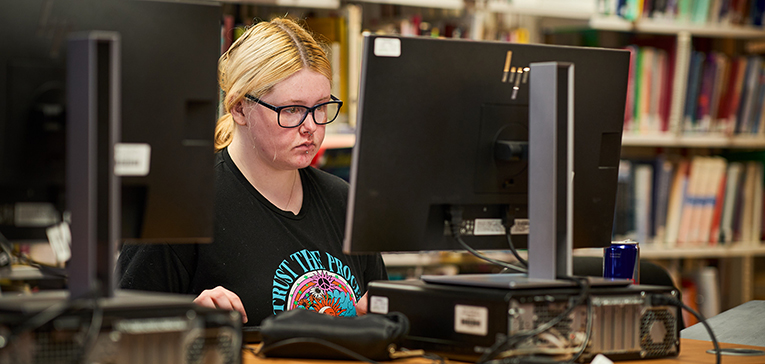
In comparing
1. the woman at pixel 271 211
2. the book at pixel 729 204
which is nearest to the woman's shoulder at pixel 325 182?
the woman at pixel 271 211

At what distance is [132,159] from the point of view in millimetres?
978

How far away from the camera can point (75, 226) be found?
917mm

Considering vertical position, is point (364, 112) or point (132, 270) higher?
point (364, 112)

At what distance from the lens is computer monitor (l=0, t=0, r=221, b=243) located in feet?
3.08

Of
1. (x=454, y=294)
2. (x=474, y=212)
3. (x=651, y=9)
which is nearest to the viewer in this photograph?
(x=454, y=294)

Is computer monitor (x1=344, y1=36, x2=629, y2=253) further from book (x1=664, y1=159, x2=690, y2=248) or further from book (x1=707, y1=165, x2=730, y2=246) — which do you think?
book (x1=707, y1=165, x2=730, y2=246)

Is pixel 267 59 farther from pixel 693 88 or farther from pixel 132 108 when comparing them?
pixel 693 88

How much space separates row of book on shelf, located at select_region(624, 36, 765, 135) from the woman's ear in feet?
5.63

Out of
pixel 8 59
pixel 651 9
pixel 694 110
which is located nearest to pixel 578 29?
pixel 651 9

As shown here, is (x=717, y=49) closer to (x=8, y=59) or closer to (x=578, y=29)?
(x=578, y=29)

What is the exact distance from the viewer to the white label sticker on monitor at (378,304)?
125 cm

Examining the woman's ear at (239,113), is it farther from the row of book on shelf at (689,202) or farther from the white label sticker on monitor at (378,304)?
the row of book on shelf at (689,202)

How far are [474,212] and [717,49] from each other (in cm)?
265

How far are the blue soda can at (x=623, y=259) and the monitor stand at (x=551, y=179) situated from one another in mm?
208
